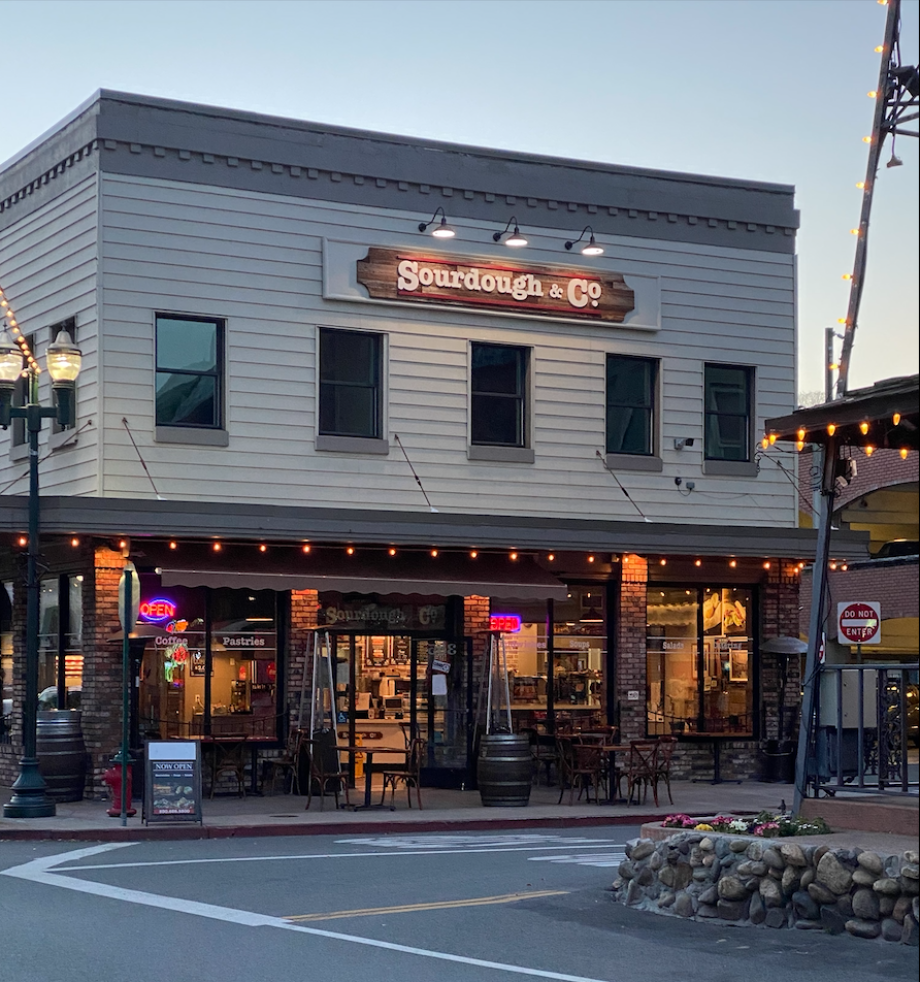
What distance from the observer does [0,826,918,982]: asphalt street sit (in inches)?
400

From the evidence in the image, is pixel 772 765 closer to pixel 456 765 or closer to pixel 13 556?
pixel 456 765

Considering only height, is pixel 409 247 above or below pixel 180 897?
above

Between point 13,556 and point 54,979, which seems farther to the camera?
point 13,556

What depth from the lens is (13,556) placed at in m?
24.9

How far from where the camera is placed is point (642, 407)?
85.4 feet

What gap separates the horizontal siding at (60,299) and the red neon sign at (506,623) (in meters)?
6.55

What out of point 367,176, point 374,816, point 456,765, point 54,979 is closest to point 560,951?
point 54,979

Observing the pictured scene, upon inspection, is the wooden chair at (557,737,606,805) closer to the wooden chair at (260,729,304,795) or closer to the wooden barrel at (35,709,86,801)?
the wooden chair at (260,729,304,795)

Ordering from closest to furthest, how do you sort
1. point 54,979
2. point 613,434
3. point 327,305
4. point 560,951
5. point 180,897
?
point 54,979
point 560,951
point 180,897
point 327,305
point 613,434

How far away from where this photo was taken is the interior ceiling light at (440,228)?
24016 mm

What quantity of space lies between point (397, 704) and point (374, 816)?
4.28 m

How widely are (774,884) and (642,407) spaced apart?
15.0 meters

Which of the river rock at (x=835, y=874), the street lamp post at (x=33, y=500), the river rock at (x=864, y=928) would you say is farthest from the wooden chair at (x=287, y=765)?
the river rock at (x=864, y=928)

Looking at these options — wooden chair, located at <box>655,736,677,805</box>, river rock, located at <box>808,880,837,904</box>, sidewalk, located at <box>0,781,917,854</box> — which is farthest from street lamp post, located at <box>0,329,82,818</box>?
river rock, located at <box>808,880,837,904</box>
